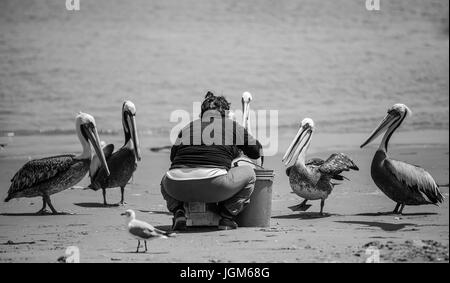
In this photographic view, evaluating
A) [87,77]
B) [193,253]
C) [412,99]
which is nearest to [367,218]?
[193,253]

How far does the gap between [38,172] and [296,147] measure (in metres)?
2.76

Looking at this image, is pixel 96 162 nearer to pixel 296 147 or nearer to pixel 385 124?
pixel 296 147

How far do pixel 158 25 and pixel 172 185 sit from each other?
27.1 meters

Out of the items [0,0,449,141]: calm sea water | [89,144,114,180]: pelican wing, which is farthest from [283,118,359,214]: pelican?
[0,0,449,141]: calm sea water

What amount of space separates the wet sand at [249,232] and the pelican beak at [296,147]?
535 mm

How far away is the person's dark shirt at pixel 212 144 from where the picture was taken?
24.6ft

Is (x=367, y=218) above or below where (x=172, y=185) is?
below

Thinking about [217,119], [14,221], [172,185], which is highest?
[217,119]

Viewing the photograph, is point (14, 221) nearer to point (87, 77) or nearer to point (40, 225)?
point (40, 225)

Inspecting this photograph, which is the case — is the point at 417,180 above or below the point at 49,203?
above

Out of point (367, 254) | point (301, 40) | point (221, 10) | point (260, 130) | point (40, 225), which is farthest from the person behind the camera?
point (221, 10)

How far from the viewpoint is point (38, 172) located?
9422 mm

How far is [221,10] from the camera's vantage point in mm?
36312

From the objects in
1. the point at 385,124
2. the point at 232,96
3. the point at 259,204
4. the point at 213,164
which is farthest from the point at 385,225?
the point at 232,96
